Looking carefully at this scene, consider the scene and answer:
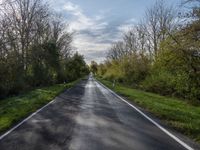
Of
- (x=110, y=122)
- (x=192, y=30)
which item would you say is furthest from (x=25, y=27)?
(x=110, y=122)

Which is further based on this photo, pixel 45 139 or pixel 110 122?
pixel 110 122

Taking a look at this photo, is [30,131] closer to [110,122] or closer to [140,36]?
[110,122]

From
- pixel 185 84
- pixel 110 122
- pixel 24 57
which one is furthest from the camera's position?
pixel 24 57

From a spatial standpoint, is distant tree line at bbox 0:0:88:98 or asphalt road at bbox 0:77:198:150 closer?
asphalt road at bbox 0:77:198:150

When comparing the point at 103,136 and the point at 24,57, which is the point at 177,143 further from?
the point at 24,57

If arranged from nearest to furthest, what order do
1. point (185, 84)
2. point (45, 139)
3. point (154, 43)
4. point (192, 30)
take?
point (45, 139), point (192, 30), point (185, 84), point (154, 43)

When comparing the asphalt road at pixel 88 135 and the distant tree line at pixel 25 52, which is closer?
the asphalt road at pixel 88 135

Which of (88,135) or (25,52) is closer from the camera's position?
(88,135)

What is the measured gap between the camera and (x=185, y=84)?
24.8m

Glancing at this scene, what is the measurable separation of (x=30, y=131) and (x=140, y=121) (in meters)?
4.24

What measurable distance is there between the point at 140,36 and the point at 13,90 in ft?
105

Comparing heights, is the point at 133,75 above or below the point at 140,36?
below

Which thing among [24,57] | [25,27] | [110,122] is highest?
[25,27]

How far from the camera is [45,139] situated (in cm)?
846
